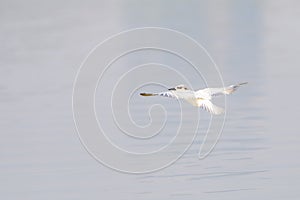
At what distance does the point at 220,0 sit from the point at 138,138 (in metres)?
5.81

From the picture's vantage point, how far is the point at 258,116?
7980mm

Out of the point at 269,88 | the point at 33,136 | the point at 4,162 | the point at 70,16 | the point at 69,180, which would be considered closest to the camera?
the point at 69,180

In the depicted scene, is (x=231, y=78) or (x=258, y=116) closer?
(x=258, y=116)

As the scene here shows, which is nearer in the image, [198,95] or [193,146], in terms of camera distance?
[198,95]

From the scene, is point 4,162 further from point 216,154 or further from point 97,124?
point 216,154

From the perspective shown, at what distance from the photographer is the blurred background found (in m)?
6.69

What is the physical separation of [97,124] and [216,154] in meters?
1.07

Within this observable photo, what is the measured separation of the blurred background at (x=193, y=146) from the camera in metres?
6.69

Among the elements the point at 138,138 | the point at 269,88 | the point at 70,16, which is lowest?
the point at 138,138

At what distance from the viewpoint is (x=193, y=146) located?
7.34 m

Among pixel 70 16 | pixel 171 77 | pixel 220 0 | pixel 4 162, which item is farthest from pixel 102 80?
pixel 220 0

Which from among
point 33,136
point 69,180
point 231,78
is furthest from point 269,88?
point 69,180

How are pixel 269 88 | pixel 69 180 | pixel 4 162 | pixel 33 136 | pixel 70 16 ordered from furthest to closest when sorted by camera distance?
pixel 70 16 < pixel 269 88 < pixel 33 136 < pixel 4 162 < pixel 69 180

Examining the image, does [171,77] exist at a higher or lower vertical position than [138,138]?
higher
